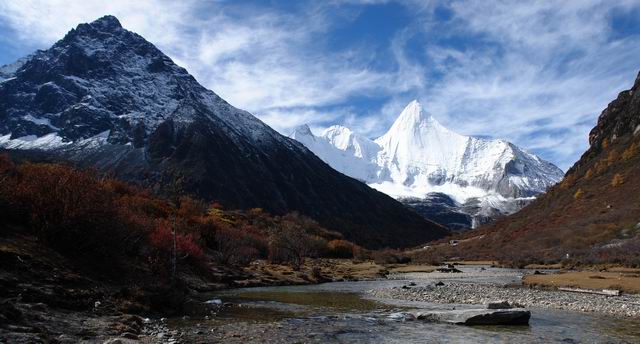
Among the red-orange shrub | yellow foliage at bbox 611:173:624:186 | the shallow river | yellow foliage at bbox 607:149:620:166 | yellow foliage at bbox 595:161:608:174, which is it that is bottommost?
the shallow river

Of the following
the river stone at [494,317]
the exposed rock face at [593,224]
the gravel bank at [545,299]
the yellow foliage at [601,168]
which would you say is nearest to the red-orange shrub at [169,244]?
the gravel bank at [545,299]

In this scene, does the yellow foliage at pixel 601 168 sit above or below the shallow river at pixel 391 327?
above

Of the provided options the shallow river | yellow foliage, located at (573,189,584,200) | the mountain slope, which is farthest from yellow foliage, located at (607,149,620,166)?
the shallow river

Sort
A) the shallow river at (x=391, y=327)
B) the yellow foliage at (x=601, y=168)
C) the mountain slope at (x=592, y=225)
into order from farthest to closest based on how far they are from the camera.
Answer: the yellow foliage at (x=601, y=168), the mountain slope at (x=592, y=225), the shallow river at (x=391, y=327)

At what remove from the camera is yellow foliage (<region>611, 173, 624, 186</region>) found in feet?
539

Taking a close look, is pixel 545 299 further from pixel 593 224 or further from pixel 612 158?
pixel 612 158

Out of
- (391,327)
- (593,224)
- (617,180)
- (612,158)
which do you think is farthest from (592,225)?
(391,327)

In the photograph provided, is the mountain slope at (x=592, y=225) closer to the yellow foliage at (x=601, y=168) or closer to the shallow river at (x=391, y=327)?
the yellow foliage at (x=601, y=168)

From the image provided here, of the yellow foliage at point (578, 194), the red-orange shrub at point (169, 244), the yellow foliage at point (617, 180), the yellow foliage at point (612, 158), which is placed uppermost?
the yellow foliage at point (612, 158)

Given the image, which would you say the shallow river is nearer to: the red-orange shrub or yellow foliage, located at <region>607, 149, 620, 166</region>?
the red-orange shrub

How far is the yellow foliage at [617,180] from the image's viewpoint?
6473 inches

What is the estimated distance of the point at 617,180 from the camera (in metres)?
167

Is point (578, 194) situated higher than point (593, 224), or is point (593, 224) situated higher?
point (578, 194)

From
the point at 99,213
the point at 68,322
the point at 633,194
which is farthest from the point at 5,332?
the point at 633,194
